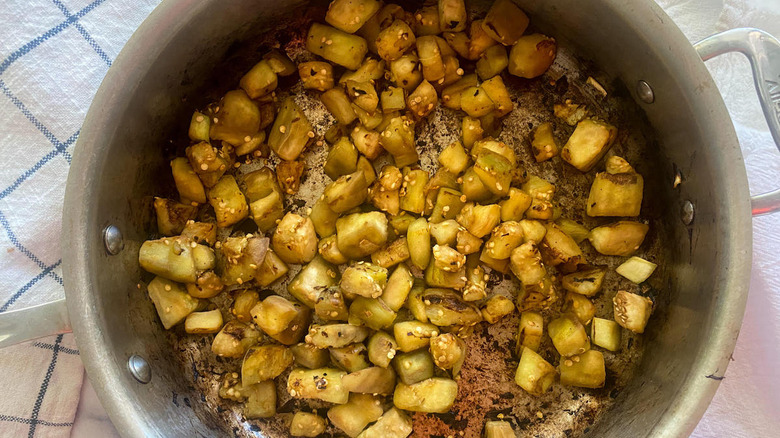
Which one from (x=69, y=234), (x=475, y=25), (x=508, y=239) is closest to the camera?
(x=69, y=234)

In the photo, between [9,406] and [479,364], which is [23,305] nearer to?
[9,406]

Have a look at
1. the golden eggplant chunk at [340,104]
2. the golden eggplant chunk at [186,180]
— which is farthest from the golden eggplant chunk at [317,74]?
the golden eggplant chunk at [186,180]

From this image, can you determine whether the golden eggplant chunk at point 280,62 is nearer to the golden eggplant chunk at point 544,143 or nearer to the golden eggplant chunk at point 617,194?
the golden eggplant chunk at point 544,143

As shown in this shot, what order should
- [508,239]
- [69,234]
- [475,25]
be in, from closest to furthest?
A: [69,234] < [508,239] < [475,25]

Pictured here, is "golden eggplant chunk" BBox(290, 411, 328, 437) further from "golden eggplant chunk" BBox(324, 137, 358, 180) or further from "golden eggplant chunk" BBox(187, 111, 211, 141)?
"golden eggplant chunk" BBox(187, 111, 211, 141)

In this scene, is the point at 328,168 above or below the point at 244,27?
below

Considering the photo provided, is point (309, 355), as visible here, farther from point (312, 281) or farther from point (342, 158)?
point (342, 158)

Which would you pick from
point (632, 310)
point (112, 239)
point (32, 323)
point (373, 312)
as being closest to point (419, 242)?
point (373, 312)

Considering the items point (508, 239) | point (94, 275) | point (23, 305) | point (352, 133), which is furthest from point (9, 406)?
point (508, 239)
